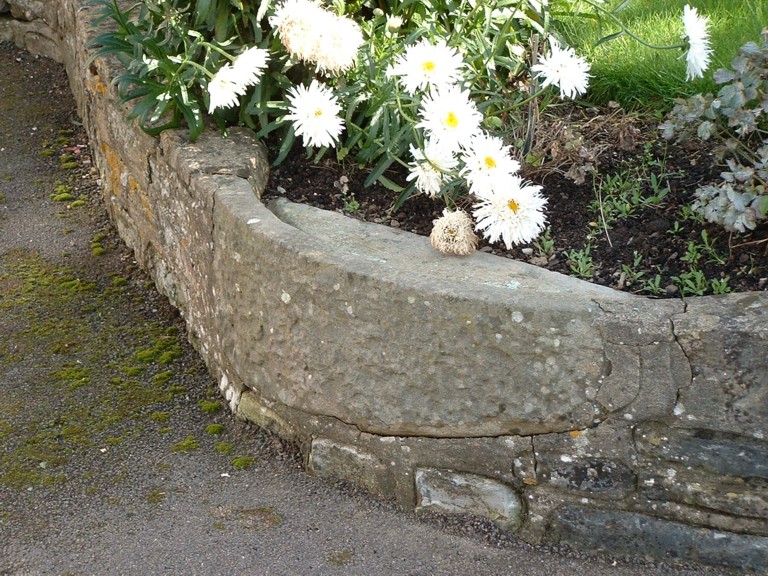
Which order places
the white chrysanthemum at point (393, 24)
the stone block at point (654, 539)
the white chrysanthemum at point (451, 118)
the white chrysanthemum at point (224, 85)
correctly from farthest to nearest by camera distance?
1. the white chrysanthemum at point (393, 24)
2. the white chrysanthemum at point (224, 85)
3. the white chrysanthemum at point (451, 118)
4. the stone block at point (654, 539)

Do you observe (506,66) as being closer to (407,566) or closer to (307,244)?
(307,244)

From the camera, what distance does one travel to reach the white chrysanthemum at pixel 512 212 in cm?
274

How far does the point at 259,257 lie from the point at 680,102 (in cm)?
140

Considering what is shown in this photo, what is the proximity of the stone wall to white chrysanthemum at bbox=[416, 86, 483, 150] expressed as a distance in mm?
352

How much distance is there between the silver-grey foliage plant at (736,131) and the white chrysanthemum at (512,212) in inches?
19.0

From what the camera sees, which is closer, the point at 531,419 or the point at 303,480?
the point at 531,419

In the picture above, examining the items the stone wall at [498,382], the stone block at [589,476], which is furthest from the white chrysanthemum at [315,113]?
the stone block at [589,476]

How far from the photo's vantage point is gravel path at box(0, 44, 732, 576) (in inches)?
102

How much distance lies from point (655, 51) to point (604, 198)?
2.64 ft

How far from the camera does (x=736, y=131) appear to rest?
2.87 metres

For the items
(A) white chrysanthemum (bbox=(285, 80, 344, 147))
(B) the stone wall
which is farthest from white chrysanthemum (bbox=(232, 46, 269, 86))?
(B) the stone wall

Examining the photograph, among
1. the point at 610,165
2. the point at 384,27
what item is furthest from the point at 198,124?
the point at 610,165

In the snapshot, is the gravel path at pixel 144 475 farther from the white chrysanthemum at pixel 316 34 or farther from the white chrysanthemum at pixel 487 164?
the white chrysanthemum at pixel 316 34

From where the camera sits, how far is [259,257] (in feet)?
8.97
